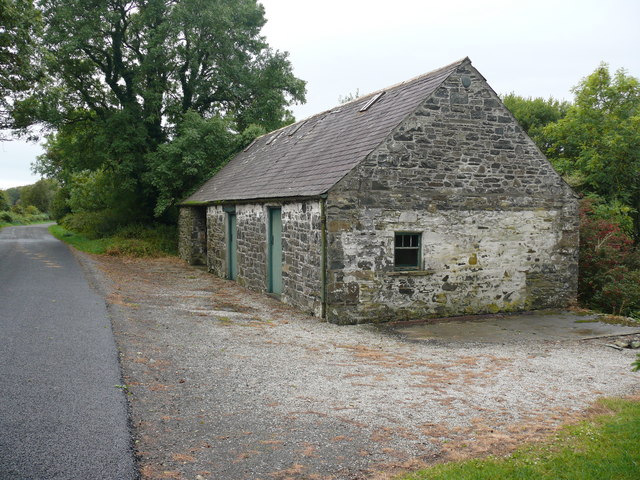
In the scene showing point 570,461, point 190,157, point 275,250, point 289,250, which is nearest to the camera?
point 570,461

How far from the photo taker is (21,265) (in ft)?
60.4

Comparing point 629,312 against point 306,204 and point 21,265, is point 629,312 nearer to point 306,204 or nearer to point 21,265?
point 306,204

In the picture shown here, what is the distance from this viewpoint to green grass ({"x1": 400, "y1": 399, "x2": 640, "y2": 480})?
4547 mm

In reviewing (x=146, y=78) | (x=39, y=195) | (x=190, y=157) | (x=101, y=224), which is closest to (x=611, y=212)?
(x=190, y=157)

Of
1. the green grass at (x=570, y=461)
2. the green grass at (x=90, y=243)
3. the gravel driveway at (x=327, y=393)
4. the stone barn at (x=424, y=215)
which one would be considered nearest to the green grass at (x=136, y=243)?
the green grass at (x=90, y=243)

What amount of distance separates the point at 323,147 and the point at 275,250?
124 inches

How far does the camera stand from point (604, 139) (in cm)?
2142

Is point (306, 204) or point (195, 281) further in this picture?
point (195, 281)

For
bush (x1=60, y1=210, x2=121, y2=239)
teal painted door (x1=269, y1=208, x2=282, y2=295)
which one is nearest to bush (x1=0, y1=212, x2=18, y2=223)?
bush (x1=60, y1=210, x2=121, y2=239)

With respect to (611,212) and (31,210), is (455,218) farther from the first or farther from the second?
(31,210)

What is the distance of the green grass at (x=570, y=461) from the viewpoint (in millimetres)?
4547

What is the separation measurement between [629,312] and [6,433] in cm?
1468

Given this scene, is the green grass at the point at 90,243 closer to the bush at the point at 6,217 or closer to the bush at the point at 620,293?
the bush at the point at 620,293

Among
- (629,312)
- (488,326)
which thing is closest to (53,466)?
(488,326)
